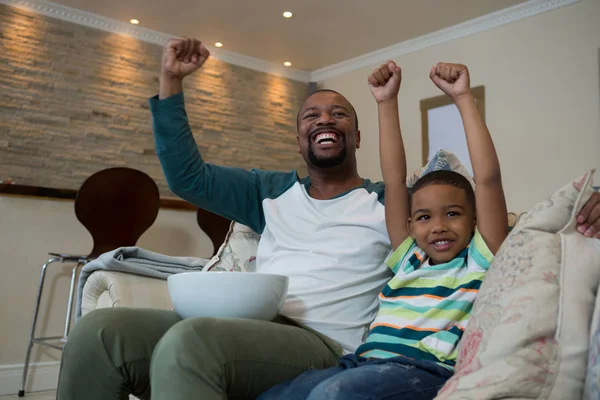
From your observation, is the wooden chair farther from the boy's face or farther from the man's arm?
the boy's face

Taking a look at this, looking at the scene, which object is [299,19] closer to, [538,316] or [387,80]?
[387,80]

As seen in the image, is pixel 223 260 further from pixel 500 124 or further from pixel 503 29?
pixel 503 29

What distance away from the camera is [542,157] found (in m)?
4.20

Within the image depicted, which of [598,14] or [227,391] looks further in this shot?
[598,14]

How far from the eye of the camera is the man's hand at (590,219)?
34.3 inches

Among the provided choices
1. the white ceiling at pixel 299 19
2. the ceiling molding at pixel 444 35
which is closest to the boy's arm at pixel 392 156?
the white ceiling at pixel 299 19

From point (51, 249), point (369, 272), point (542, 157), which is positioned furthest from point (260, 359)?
point (542, 157)

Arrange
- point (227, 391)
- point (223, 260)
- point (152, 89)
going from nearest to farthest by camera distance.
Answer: point (227, 391) → point (223, 260) → point (152, 89)

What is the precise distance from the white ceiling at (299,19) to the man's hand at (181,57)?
3.01 meters

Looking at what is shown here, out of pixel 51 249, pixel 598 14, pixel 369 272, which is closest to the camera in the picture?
pixel 369 272

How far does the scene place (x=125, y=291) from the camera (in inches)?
64.2

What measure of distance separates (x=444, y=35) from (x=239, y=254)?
3.72 meters

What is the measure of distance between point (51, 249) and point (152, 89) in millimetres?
1883

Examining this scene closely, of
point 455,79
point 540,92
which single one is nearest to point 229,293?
point 455,79
